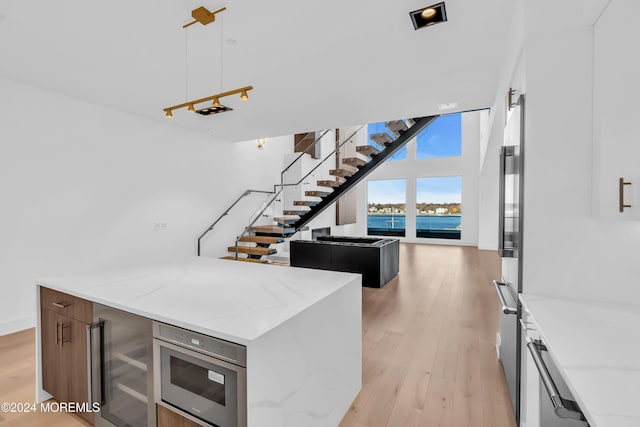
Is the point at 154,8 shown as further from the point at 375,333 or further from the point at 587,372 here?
the point at 375,333

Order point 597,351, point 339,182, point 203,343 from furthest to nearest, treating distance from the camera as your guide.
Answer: point 339,182
point 203,343
point 597,351

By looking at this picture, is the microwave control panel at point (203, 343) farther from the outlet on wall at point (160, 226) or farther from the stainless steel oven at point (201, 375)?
the outlet on wall at point (160, 226)

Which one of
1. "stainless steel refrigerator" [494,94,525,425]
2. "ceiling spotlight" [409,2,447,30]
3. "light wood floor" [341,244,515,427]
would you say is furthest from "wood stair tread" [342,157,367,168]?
"stainless steel refrigerator" [494,94,525,425]

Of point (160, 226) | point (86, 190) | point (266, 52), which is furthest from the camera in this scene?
point (160, 226)

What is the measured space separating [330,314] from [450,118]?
34.6 ft

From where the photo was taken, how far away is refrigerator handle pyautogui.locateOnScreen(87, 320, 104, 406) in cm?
163

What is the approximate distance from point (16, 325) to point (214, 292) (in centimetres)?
340

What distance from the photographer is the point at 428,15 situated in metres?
2.11

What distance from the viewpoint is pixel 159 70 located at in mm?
3051

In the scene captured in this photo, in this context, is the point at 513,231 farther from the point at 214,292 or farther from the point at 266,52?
the point at 266,52

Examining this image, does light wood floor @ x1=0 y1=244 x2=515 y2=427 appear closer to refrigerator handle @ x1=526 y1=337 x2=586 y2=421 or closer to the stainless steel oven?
the stainless steel oven

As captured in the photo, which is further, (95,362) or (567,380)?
(95,362)

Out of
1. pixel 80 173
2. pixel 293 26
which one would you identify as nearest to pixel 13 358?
pixel 80 173

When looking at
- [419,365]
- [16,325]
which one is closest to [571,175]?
[419,365]
